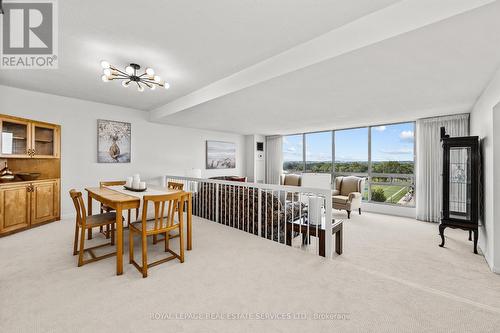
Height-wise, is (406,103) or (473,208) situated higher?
(406,103)

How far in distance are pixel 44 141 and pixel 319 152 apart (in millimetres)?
7015

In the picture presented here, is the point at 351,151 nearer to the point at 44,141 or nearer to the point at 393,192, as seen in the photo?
the point at 393,192

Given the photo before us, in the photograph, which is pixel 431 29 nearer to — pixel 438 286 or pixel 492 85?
pixel 492 85

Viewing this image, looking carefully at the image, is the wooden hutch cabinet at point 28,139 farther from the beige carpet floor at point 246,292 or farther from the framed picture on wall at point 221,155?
the framed picture on wall at point 221,155

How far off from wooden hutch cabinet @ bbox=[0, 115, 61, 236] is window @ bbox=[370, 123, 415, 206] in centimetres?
749

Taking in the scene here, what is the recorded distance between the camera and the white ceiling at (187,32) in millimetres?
1830

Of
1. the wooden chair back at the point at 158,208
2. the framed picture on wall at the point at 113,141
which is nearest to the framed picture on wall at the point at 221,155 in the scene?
the framed picture on wall at the point at 113,141

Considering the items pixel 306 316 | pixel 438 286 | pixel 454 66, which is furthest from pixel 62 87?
pixel 438 286

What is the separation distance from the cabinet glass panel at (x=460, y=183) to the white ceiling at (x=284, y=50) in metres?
0.96

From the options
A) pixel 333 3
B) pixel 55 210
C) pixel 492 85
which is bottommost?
pixel 55 210

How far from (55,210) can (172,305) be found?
3.95m

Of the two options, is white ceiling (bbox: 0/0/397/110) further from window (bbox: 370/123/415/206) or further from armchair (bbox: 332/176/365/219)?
window (bbox: 370/123/415/206)

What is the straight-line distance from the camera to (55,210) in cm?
414

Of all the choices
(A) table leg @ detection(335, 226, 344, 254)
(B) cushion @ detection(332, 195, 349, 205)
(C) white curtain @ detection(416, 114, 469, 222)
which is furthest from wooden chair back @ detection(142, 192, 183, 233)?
(C) white curtain @ detection(416, 114, 469, 222)
